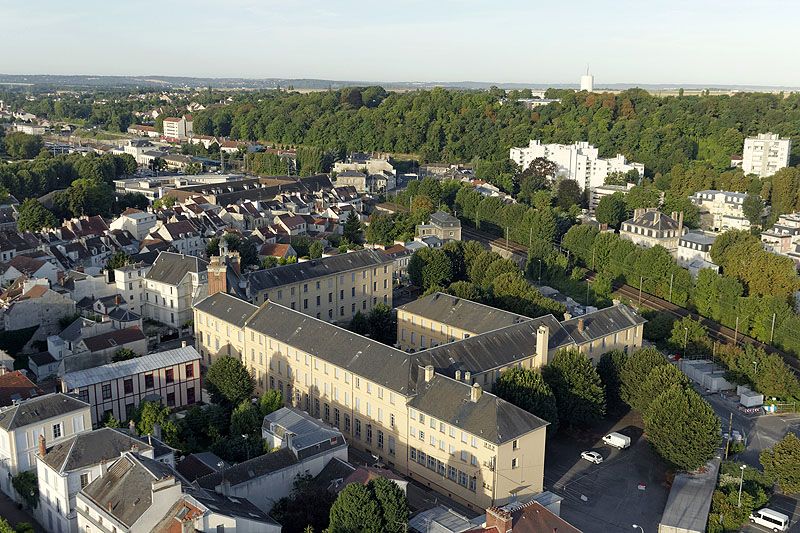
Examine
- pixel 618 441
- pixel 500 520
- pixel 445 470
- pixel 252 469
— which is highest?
pixel 500 520

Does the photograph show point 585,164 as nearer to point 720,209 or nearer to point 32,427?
point 720,209

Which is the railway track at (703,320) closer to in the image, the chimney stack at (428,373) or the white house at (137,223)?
the chimney stack at (428,373)

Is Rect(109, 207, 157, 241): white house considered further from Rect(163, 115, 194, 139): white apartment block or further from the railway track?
Rect(163, 115, 194, 139): white apartment block

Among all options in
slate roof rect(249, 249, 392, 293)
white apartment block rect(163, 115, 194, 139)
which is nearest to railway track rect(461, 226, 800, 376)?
slate roof rect(249, 249, 392, 293)

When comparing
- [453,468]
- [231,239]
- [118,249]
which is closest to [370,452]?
[453,468]

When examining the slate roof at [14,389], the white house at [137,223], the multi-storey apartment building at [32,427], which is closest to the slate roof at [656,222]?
the white house at [137,223]

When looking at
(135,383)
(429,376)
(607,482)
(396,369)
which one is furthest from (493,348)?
(135,383)
